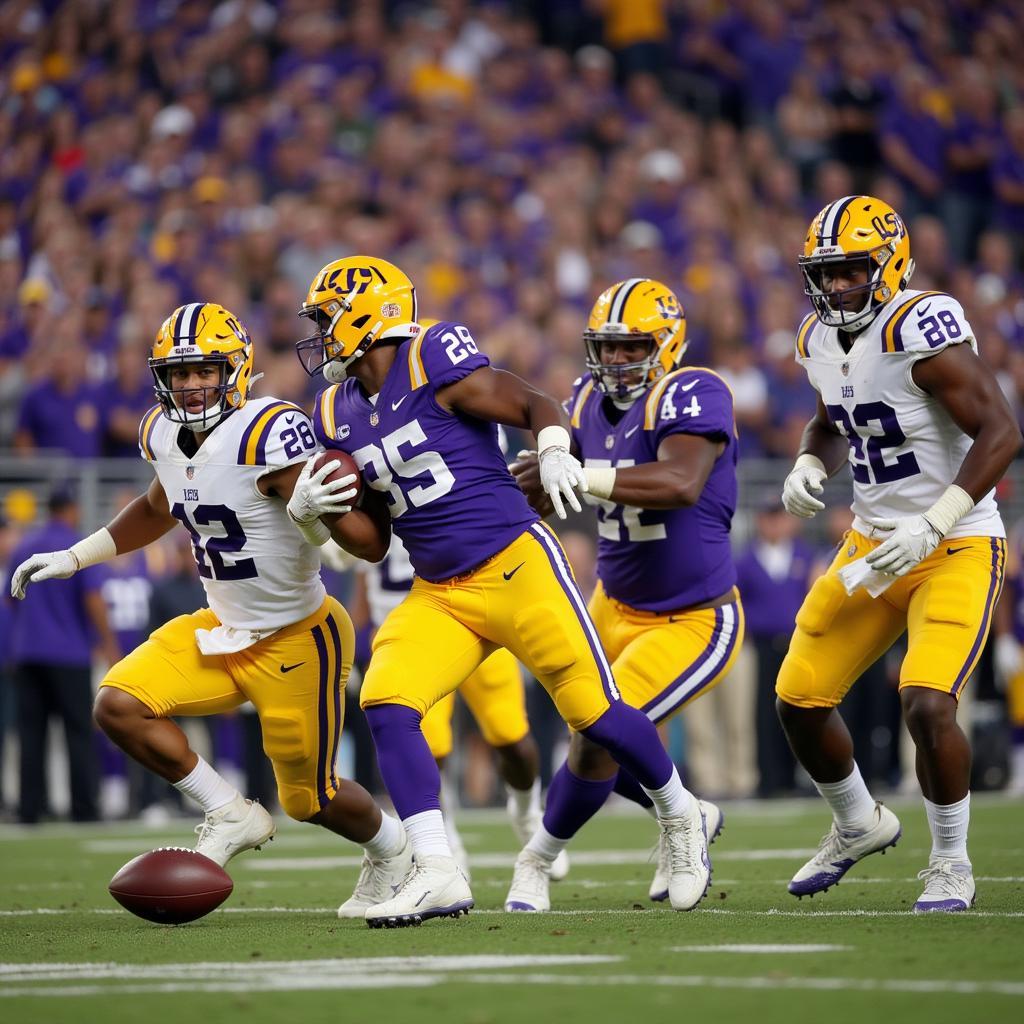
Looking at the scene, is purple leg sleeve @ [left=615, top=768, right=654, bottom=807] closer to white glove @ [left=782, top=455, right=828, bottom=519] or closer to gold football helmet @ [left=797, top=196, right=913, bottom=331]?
white glove @ [left=782, top=455, right=828, bottom=519]

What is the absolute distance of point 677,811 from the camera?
5.69 m

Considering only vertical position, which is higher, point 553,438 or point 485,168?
point 485,168

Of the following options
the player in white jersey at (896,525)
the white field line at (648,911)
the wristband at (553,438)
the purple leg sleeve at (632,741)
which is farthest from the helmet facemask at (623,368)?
the white field line at (648,911)

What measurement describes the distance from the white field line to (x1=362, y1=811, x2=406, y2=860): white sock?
9.5 inches

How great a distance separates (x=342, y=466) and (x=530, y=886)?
5.08 ft

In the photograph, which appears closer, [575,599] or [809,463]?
[575,599]

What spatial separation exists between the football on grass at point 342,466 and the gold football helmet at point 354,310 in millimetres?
286

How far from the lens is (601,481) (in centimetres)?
548

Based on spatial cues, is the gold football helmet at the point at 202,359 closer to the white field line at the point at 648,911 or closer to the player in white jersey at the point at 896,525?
the white field line at the point at 648,911

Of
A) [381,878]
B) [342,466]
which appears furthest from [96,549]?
[381,878]

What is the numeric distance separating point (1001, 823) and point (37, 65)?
10.1 m

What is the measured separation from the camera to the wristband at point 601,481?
17.9 feet

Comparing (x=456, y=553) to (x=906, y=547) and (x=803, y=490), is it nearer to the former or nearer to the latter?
(x=803, y=490)

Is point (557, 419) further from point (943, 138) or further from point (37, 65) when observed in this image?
point (943, 138)
